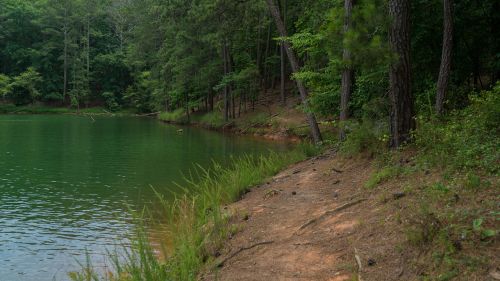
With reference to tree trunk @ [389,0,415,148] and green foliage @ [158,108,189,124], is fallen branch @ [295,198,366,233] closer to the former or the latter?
tree trunk @ [389,0,415,148]

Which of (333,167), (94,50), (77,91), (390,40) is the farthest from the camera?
(94,50)

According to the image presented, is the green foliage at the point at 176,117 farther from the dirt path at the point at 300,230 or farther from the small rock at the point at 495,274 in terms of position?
the small rock at the point at 495,274

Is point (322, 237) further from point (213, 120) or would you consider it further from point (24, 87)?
point (24, 87)

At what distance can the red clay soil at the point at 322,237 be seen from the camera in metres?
4.84

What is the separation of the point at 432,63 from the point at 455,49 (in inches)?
29.8

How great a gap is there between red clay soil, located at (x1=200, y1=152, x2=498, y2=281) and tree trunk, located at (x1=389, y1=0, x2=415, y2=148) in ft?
2.89

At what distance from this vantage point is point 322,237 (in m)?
5.95

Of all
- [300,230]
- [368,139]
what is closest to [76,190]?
[368,139]

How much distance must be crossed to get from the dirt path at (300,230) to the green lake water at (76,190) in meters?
1.65

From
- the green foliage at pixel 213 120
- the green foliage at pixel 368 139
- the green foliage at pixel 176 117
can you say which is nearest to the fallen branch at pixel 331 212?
the green foliage at pixel 368 139

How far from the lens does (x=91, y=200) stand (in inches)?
502

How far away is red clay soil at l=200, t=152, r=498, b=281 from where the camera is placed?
4840 millimetres

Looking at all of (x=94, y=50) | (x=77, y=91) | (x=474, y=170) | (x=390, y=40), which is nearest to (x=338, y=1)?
(x=390, y=40)

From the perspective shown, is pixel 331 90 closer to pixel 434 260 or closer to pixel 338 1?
pixel 338 1
